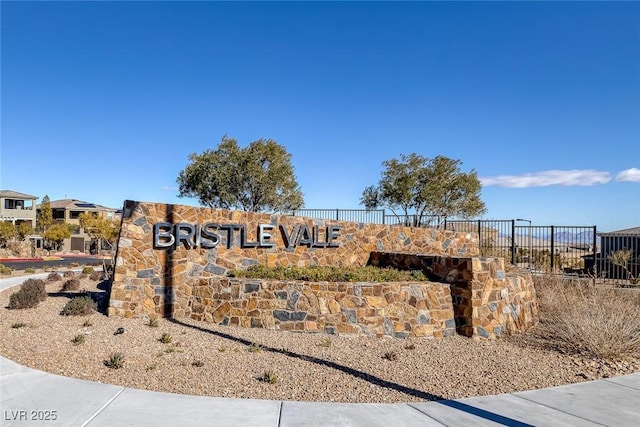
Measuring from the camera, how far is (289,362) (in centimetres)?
764

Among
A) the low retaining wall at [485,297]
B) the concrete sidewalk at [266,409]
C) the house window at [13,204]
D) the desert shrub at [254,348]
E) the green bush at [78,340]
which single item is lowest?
the desert shrub at [254,348]

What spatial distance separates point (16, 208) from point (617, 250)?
65980 mm

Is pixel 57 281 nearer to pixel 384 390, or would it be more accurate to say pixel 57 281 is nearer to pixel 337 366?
pixel 337 366

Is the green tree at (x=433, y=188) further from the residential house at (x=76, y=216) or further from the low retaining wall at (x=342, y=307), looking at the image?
the residential house at (x=76, y=216)

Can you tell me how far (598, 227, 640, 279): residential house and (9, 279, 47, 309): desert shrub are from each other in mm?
19607

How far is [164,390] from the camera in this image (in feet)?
19.9

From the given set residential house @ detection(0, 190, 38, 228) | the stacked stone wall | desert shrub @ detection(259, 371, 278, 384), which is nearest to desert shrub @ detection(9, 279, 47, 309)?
the stacked stone wall

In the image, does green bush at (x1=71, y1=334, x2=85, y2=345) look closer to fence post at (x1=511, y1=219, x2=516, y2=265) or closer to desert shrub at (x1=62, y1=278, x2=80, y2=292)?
desert shrub at (x1=62, y1=278, x2=80, y2=292)

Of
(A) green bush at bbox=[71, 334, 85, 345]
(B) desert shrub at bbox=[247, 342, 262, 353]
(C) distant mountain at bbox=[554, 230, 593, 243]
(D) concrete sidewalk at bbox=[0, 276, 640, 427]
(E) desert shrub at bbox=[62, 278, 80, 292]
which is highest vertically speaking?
(C) distant mountain at bbox=[554, 230, 593, 243]

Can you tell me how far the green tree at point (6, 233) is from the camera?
41719mm

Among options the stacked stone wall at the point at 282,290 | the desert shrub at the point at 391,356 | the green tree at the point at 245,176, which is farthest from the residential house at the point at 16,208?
the desert shrub at the point at 391,356

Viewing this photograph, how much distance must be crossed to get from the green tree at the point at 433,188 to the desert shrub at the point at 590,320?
2006 cm

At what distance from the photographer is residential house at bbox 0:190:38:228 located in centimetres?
5369

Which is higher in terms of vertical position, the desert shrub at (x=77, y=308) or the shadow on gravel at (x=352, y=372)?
the desert shrub at (x=77, y=308)
